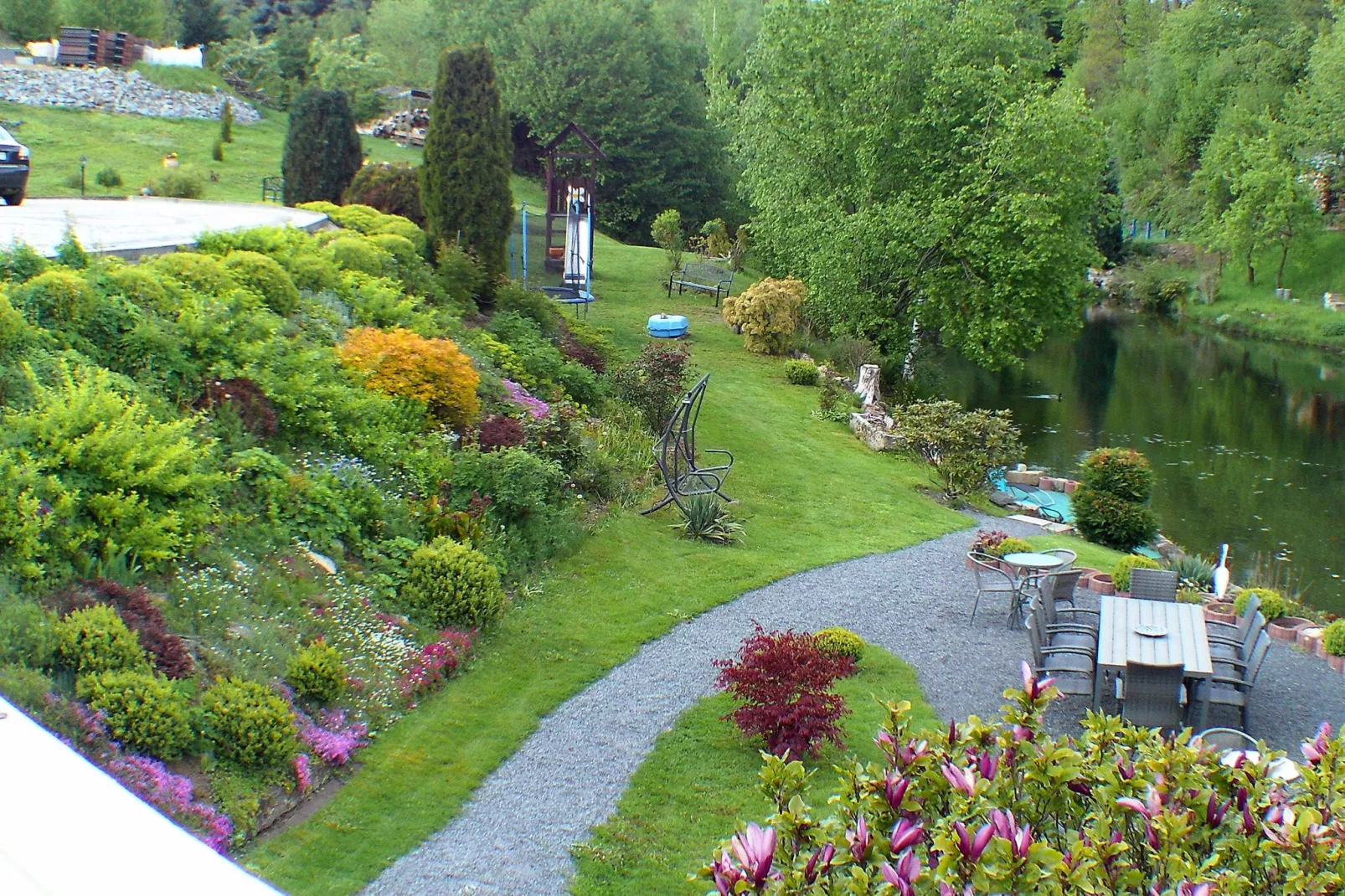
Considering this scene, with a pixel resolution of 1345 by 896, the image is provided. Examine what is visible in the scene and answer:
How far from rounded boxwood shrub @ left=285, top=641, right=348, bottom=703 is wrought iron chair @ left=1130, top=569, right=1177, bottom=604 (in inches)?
277

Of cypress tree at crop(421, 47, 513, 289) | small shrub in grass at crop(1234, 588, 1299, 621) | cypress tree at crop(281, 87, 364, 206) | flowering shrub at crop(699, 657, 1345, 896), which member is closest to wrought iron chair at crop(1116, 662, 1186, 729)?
flowering shrub at crop(699, 657, 1345, 896)

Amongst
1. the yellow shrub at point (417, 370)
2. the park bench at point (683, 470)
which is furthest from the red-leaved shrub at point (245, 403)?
the park bench at point (683, 470)

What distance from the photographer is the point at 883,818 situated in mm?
3602

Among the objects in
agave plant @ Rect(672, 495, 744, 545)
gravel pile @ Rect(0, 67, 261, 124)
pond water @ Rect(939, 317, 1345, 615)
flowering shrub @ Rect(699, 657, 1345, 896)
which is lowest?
pond water @ Rect(939, 317, 1345, 615)

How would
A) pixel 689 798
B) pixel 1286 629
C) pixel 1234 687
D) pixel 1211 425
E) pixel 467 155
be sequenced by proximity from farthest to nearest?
pixel 1211 425 → pixel 467 155 → pixel 1286 629 → pixel 1234 687 → pixel 689 798

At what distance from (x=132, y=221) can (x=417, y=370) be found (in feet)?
Answer: 28.8

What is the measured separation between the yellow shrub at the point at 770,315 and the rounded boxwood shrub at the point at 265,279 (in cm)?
1545

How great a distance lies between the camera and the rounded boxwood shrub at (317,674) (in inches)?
285

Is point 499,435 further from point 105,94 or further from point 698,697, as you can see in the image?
point 105,94

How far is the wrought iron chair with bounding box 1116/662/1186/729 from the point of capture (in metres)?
8.24

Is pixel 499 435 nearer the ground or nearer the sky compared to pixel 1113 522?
nearer the sky

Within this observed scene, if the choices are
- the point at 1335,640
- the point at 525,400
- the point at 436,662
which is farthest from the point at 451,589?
the point at 1335,640

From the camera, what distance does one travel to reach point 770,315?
2683cm

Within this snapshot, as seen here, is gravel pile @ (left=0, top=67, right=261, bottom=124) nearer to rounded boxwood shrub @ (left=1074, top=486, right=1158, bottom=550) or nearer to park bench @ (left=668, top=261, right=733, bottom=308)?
park bench @ (left=668, top=261, right=733, bottom=308)
